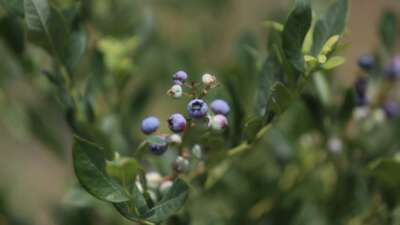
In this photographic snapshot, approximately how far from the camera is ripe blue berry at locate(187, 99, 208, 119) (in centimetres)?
73

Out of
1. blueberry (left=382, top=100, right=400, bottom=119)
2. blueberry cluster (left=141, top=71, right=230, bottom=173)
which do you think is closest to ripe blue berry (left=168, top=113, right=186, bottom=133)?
blueberry cluster (left=141, top=71, right=230, bottom=173)

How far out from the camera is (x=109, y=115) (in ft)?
3.69

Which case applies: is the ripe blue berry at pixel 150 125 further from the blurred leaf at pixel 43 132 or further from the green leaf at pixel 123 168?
the blurred leaf at pixel 43 132

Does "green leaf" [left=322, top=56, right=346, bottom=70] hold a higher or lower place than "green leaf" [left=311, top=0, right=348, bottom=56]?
lower

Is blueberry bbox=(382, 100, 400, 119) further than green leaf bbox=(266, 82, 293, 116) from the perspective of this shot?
Yes

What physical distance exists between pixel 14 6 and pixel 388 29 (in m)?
0.63

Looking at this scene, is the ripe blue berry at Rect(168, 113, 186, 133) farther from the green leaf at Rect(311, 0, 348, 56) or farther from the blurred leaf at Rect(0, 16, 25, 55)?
the blurred leaf at Rect(0, 16, 25, 55)

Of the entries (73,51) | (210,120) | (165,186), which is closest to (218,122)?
(210,120)

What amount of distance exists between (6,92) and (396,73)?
773mm

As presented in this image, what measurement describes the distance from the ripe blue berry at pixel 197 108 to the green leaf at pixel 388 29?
1.68ft

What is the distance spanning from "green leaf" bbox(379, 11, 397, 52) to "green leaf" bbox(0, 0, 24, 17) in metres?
0.61

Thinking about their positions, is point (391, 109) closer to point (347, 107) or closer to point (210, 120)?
point (347, 107)

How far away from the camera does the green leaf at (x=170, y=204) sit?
2.40 ft

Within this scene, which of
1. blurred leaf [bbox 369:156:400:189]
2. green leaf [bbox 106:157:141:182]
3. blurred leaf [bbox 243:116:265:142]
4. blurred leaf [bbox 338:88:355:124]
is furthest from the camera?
blurred leaf [bbox 338:88:355:124]
